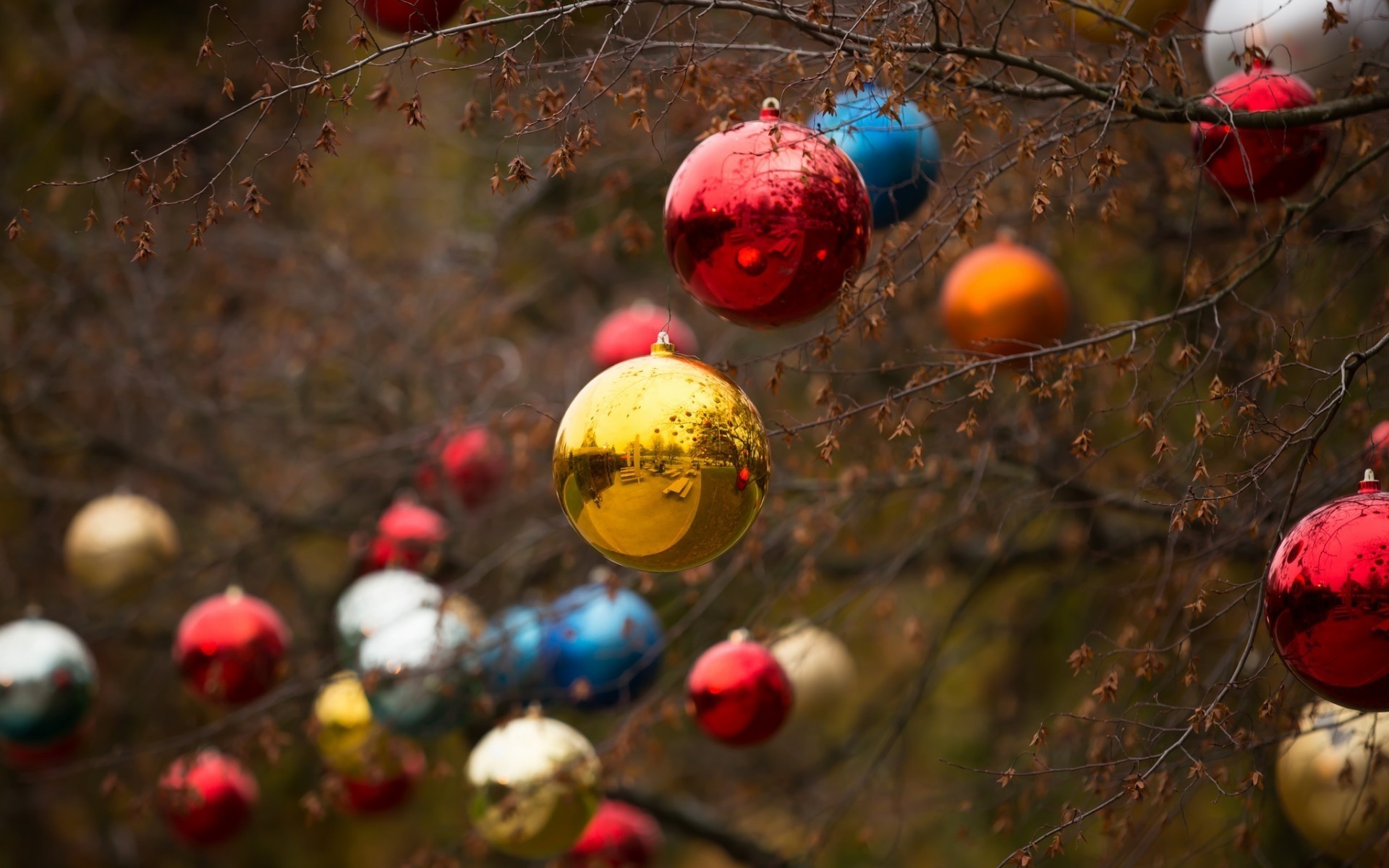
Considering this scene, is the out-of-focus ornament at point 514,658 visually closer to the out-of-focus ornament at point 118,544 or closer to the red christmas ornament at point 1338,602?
the out-of-focus ornament at point 118,544

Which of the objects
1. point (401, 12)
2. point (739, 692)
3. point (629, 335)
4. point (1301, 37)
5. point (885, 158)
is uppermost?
point (401, 12)

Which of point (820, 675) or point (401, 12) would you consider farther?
point (820, 675)

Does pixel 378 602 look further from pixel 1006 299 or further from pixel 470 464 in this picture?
pixel 1006 299

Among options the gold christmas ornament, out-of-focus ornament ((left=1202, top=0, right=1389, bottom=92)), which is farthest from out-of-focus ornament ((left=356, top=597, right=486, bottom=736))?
out-of-focus ornament ((left=1202, top=0, right=1389, bottom=92))

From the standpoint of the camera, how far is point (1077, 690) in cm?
886

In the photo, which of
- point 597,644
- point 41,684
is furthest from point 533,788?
point 41,684

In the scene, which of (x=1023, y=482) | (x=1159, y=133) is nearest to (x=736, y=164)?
(x=1023, y=482)

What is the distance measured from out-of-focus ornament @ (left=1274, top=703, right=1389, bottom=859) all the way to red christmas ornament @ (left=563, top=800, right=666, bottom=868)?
3.10m

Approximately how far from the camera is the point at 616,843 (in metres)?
6.39

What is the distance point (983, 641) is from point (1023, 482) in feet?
7.05

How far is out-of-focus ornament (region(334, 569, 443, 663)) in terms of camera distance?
5.60m

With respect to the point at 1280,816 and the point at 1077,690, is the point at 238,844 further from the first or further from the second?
the point at 1280,816

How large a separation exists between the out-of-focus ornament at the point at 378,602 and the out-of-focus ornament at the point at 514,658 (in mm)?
314

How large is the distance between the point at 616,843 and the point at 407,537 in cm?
170
